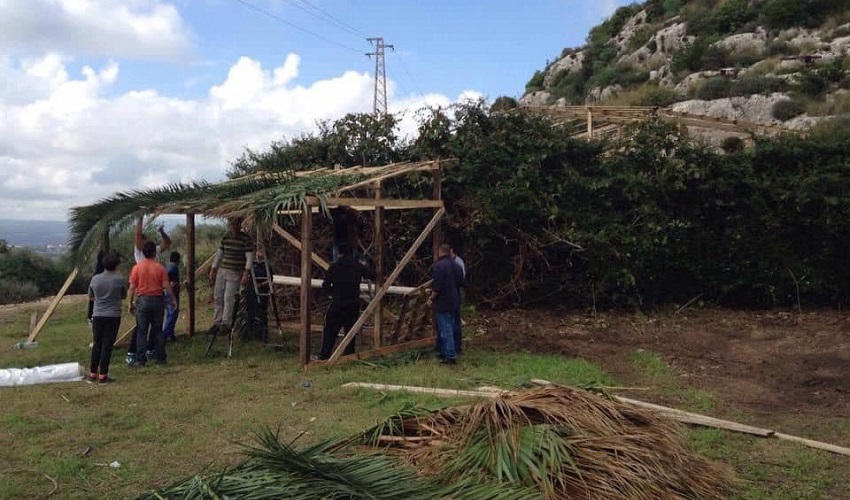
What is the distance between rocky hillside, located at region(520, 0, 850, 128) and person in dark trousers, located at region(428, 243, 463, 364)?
17223 millimetres

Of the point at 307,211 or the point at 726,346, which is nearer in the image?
the point at 307,211

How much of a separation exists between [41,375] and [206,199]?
3050 mm

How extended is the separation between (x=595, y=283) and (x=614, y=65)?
105 ft

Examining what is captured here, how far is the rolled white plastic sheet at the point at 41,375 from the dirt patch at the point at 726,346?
19.3 feet

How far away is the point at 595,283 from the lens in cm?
1281

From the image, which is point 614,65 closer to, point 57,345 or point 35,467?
point 57,345

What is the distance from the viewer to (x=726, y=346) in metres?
10.6

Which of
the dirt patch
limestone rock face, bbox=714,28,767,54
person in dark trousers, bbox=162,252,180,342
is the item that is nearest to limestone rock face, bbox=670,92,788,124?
limestone rock face, bbox=714,28,767,54

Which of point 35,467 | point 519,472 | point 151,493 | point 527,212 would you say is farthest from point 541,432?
point 527,212

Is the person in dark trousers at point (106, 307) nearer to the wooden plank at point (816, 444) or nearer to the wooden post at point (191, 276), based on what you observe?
the wooden post at point (191, 276)

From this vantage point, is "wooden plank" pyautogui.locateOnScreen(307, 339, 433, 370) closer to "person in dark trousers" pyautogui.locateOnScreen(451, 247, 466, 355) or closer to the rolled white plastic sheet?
"person in dark trousers" pyautogui.locateOnScreen(451, 247, 466, 355)

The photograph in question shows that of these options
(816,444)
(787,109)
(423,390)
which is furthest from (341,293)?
(787,109)

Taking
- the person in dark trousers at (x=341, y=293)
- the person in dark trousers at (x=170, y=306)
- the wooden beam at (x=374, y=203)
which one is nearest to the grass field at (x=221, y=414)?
the person in dark trousers at (x=170, y=306)

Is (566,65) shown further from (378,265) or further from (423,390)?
(423,390)
